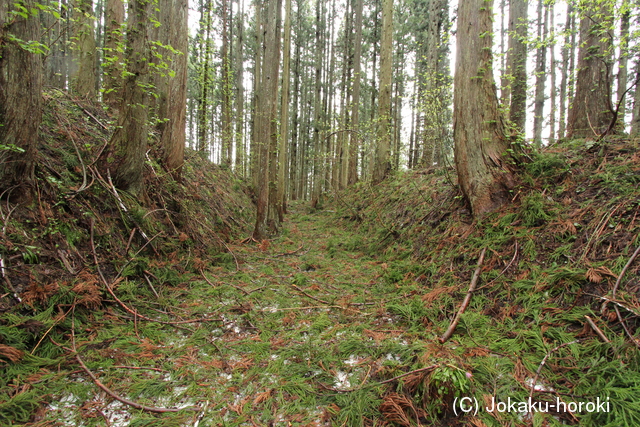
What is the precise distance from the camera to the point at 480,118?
169 inches

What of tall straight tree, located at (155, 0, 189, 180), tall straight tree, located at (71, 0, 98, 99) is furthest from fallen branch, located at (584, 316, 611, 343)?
tall straight tree, located at (71, 0, 98, 99)

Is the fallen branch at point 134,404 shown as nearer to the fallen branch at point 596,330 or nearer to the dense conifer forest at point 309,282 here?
the dense conifer forest at point 309,282

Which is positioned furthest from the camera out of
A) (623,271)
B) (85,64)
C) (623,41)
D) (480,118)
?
(85,64)

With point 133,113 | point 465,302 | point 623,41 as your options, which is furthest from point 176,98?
point 623,41

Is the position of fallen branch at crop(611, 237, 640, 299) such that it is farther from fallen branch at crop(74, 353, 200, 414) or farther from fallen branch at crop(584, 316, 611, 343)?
fallen branch at crop(74, 353, 200, 414)

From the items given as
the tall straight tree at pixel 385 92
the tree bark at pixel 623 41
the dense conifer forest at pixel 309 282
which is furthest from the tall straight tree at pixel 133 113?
the tall straight tree at pixel 385 92

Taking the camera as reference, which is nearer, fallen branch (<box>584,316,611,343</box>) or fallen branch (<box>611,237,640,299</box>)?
fallen branch (<box>584,316,611,343</box>)

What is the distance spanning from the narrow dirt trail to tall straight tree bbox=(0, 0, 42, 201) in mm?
1641

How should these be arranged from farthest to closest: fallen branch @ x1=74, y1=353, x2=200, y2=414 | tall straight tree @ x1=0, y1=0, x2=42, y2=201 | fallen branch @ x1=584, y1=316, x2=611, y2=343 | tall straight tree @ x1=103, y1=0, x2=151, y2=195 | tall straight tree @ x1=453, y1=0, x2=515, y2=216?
1. tall straight tree @ x1=453, y1=0, x2=515, y2=216
2. tall straight tree @ x1=103, y1=0, x2=151, y2=195
3. tall straight tree @ x1=0, y1=0, x2=42, y2=201
4. fallen branch @ x1=584, y1=316, x2=611, y2=343
5. fallen branch @ x1=74, y1=353, x2=200, y2=414

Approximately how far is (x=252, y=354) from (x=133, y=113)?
4.19 metres

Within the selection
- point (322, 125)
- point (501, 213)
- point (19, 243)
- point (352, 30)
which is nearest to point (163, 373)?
point (19, 243)

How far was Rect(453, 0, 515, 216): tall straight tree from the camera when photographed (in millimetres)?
4207

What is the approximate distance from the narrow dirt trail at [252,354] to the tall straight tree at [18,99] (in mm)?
1641

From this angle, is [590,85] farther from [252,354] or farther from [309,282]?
[252,354]
